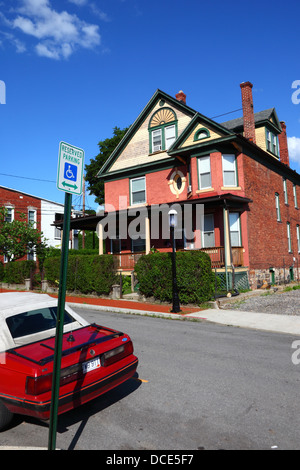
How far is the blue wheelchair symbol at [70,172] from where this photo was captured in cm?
324

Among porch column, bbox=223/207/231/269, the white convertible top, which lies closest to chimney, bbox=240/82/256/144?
porch column, bbox=223/207/231/269

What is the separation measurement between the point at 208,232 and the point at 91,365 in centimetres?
1581

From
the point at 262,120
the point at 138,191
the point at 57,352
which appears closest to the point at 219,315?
the point at 57,352

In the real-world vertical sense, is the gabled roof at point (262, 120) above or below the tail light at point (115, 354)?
above

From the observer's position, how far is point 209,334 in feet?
29.9

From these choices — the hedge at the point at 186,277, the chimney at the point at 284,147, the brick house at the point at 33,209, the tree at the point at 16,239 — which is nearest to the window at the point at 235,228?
the hedge at the point at 186,277

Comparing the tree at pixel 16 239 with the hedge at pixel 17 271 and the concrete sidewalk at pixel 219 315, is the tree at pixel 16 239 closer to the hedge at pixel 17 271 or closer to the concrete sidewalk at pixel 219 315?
the hedge at pixel 17 271

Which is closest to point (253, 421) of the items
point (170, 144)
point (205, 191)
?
point (205, 191)

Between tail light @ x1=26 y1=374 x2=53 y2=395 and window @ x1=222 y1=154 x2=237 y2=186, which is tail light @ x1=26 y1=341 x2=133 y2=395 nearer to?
tail light @ x1=26 y1=374 x2=53 y2=395

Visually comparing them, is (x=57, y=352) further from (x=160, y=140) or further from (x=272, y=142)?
(x=272, y=142)

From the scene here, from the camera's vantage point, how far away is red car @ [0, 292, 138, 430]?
364 cm

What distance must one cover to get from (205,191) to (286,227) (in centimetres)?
842

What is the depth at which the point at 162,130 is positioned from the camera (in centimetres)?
2294
